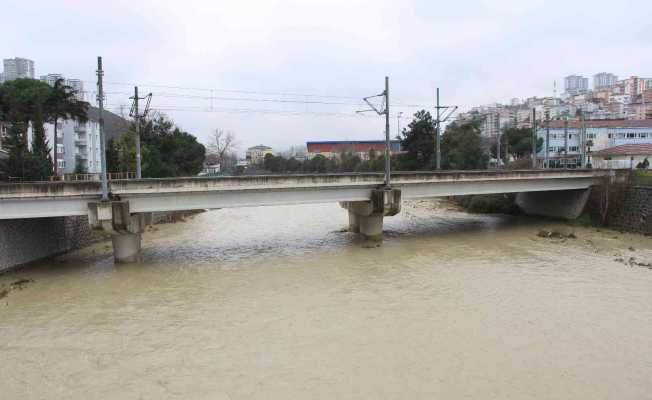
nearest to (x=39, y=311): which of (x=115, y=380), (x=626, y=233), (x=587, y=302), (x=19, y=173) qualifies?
(x=115, y=380)

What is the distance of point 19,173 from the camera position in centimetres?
3347

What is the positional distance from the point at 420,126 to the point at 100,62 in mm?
45808

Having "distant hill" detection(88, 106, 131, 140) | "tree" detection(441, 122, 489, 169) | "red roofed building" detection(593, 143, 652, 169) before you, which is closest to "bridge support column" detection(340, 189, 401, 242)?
"tree" detection(441, 122, 489, 169)

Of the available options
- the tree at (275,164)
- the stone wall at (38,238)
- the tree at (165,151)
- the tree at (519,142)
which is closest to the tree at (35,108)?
the tree at (165,151)

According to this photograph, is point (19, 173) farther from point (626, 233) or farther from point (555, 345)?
point (626, 233)

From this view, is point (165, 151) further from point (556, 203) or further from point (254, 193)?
point (556, 203)

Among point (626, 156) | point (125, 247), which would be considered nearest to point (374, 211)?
point (125, 247)

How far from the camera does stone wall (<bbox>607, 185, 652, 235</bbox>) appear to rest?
29.1m

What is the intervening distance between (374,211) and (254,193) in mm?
7126

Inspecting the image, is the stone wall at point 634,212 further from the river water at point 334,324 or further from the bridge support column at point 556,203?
the river water at point 334,324

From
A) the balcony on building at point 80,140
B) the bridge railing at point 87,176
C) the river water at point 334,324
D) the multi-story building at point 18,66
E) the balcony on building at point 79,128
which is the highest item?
the multi-story building at point 18,66

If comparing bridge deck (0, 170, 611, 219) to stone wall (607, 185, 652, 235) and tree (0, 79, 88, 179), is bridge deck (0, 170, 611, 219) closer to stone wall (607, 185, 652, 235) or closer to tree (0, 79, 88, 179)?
stone wall (607, 185, 652, 235)

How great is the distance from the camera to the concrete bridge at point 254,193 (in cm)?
1961

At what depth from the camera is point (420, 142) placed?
58906 mm
